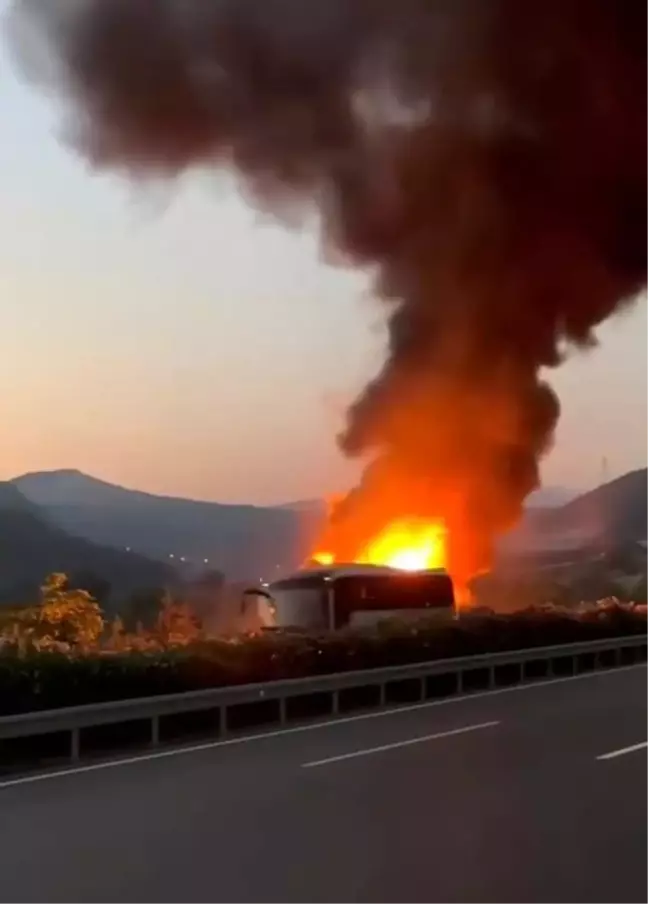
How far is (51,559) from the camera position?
119 metres

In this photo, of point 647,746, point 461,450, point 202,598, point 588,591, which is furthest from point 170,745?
point 588,591

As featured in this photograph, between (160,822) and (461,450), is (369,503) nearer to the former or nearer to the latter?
(461,450)

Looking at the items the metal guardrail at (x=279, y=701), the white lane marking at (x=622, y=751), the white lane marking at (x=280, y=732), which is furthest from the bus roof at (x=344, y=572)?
the white lane marking at (x=622, y=751)

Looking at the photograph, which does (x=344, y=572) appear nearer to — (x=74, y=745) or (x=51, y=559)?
(x=74, y=745)

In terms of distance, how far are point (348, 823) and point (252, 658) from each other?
8629 mm

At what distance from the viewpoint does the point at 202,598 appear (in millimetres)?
37094

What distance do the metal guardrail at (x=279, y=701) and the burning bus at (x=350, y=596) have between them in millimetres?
5117

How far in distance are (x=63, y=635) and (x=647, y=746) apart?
Result: 45.6 ft

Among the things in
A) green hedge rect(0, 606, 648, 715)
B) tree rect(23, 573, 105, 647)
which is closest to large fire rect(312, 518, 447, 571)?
tree rect(23, 573, 105, 647)

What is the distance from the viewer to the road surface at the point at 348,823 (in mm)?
6918

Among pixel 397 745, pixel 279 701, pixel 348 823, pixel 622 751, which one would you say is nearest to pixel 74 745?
pixel 397 745

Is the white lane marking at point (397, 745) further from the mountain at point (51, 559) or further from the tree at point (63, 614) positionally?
the mountain at point (51, 559)

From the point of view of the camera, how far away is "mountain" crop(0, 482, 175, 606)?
109m

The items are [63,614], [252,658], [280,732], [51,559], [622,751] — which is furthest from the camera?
[51,559]
